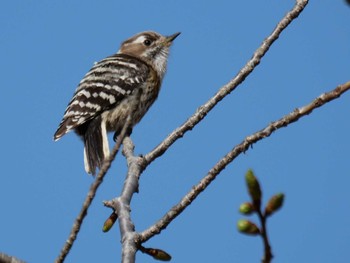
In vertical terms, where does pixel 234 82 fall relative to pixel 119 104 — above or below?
below

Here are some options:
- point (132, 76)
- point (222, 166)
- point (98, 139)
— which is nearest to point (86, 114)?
point (98, 139)

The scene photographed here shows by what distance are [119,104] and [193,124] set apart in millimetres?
4348

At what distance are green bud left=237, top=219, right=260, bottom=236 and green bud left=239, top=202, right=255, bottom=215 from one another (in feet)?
0.07

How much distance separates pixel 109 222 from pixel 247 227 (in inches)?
74.5

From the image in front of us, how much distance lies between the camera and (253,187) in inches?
68.1

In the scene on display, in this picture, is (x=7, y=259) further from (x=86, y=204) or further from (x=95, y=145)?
(x=95, y=145)

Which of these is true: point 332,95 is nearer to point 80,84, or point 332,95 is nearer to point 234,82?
point 234,82

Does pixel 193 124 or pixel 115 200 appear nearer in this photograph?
pixel 115 200

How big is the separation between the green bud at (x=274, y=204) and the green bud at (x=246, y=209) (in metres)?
0.04

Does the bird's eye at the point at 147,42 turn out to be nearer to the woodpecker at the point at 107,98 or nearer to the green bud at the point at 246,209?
the woodpecker at the point at 107,98

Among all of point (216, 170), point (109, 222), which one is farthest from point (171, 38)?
point (216, 170)

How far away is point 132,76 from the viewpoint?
8.66 metres

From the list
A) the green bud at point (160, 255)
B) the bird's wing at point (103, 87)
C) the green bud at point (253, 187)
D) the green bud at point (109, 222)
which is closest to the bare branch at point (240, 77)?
the green bud at point (109, 222)

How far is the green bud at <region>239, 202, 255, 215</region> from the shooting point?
5.45 ft
